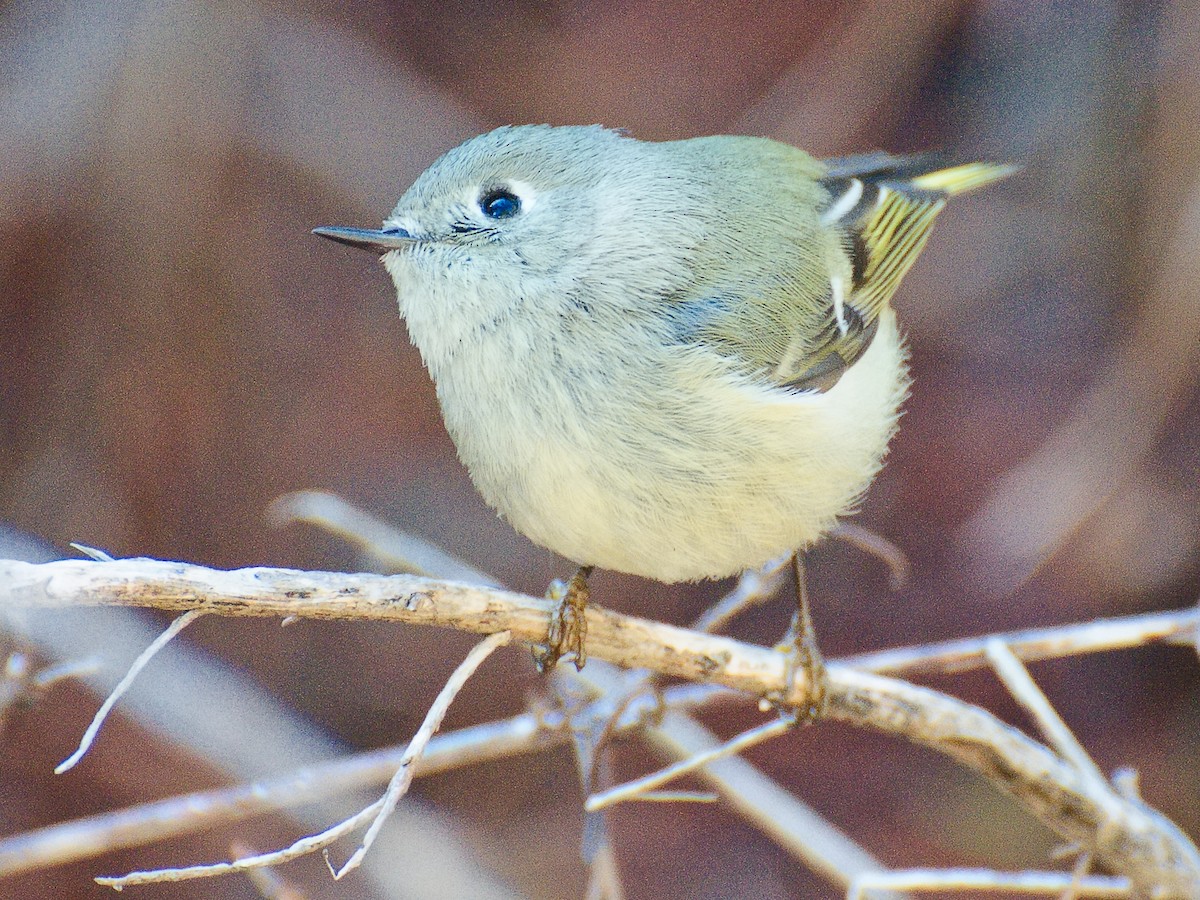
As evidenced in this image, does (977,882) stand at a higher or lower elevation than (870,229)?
lower

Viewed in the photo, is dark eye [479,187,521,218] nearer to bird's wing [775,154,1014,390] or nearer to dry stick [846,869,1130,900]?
bird's wing [775,154,1014,390]

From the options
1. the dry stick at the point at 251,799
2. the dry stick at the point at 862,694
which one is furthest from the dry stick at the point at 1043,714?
the dry stick at the point at 251,799

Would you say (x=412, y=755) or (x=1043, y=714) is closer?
(x=412, y=755)

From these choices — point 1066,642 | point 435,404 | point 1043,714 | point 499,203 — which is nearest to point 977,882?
point 1043,714

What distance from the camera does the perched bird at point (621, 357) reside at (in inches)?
41.8

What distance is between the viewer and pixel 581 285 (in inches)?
44.1

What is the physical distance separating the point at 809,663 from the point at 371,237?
27.2 inches

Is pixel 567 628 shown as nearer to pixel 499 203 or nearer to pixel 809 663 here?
pixel 809 663

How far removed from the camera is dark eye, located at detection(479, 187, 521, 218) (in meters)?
1.15

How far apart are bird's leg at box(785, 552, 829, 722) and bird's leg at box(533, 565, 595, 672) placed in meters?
0.28

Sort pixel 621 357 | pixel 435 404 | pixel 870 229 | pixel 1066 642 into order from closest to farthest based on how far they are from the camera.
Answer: pixel 621 357 → pixel 1066 642 → pixel 870 229 → pixel 435 404

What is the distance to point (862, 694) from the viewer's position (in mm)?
1181

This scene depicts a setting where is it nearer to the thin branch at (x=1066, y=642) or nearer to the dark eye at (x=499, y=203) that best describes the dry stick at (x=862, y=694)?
the thin branch at (x=1066, y=642)

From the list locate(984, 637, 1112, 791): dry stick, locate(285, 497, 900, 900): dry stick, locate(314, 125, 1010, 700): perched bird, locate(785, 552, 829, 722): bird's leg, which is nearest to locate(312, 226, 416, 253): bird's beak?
locate(314, 125, 1010, 700): perched bird
